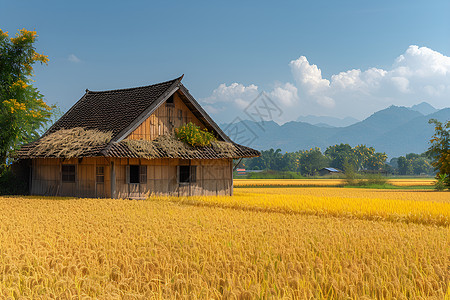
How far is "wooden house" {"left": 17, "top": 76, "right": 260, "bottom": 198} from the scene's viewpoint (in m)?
23.9

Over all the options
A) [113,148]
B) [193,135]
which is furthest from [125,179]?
[193,135]

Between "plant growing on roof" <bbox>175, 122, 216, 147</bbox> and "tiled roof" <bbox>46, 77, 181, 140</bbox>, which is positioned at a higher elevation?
"tiled roof" <bbox>46, 77, 181, 140</bbox>

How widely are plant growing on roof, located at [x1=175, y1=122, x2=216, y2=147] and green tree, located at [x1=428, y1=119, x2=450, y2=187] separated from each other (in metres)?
28.3

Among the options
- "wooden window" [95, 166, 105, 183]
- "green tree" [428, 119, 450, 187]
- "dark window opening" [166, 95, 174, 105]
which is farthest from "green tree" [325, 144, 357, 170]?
"wooden window" [95, 166, 105, 183]

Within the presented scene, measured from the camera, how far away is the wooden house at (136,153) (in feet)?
78.3

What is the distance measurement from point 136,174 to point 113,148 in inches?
145

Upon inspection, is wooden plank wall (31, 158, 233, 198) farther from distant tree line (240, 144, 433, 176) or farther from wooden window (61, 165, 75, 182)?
distant tree line (240, 144, 433, 176)

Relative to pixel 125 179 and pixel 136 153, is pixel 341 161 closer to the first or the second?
pixel 125 179

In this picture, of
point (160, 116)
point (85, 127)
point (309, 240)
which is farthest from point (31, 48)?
point (309, 240)

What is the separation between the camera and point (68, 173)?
26250 mm

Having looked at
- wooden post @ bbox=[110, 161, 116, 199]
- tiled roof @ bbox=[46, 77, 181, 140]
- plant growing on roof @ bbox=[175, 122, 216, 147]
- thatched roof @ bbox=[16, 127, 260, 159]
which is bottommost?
wooden post @ bbox=[110, 161, 116, 199]

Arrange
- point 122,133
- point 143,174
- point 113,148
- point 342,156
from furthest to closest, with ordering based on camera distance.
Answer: point 342,156
point 143,174
point 122,133
point 113,148

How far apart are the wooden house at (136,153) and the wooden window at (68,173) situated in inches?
2.3

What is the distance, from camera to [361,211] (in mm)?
16078
